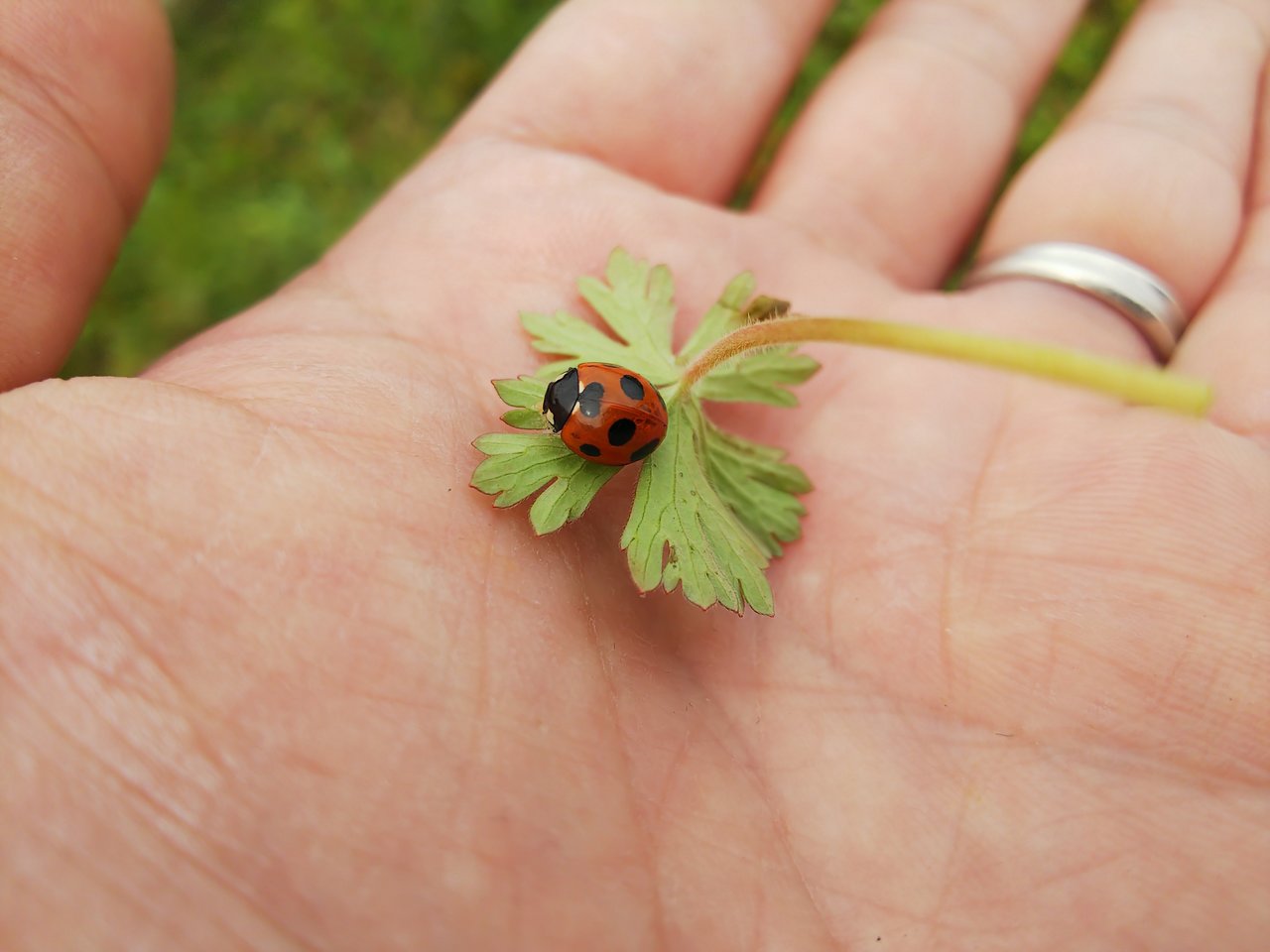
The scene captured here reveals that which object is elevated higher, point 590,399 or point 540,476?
point 590,399

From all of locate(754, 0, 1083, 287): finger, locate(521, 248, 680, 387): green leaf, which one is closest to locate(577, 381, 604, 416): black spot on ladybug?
locate(521, 248, 680, 387): green leaf

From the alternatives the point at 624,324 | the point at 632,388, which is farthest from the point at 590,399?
the point at 624,324

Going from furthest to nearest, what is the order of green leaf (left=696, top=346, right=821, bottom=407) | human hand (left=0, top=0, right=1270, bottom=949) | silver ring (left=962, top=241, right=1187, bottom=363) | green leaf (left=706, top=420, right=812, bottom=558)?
silver ring (left=962, top=241, right=1187, bottom=363) < green leaf (left=696, top=346, right=821, bottom=407) < green leaf (left=706, top=420, right=812, bottom=558) < human hand (left=0, top=0, right=1270, bottom=949)

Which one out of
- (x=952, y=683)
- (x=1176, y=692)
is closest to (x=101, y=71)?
(x=952, y=683)

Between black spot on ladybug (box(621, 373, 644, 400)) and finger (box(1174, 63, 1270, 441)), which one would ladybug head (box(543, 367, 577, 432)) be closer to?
black spot on ladybug (box(621, 373, 644, 400))

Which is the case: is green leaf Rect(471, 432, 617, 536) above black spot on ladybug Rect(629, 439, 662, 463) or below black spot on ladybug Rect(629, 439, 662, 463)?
below

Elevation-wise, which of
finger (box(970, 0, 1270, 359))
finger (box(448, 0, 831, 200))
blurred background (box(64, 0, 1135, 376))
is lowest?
blurred background (box(64, 0, 1135, 376))

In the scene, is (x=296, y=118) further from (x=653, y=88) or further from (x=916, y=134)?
(x=916, y=134)
